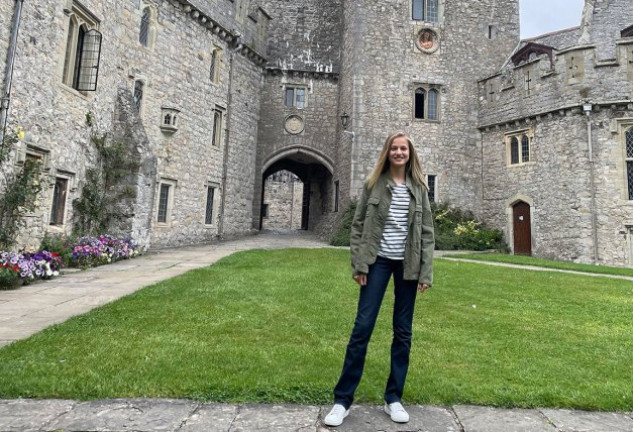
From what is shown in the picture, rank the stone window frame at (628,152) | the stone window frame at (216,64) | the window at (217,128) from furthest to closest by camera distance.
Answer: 1. the window at (217,128)
2. the stone window frame at (216,64)
3. the stone window frame at (628,152)

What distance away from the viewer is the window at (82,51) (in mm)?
10430

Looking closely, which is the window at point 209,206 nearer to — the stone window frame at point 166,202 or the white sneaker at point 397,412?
the stone window frame at point 166,202

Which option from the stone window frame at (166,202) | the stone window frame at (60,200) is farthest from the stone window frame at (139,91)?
the stone window frame at (60,200)

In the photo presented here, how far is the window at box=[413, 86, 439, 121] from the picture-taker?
19125 millimetres

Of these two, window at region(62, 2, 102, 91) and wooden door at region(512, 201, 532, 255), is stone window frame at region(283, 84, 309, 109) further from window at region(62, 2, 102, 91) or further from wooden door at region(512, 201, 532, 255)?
wooden door at region(512, 201, 532, 255)

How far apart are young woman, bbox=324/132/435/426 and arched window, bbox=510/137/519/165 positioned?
1672cm

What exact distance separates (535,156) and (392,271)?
646 inches

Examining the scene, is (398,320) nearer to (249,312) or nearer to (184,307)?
(249,312)

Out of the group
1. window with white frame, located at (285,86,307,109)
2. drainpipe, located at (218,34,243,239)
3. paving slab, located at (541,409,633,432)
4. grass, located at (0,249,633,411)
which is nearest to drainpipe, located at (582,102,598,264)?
grass, located at (0,249,633,411)

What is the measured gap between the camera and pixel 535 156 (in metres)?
16.9

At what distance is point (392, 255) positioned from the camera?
2.92m

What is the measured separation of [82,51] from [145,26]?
4.23 metres

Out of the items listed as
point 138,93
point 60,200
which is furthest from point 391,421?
point 138,93

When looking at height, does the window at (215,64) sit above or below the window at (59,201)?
above
